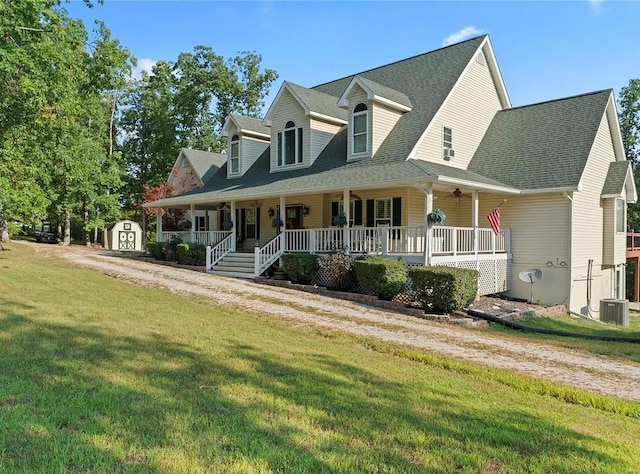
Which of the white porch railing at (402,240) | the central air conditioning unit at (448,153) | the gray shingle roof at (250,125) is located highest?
the gray shingle roof at (250,125)

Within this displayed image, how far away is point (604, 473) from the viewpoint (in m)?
3.49

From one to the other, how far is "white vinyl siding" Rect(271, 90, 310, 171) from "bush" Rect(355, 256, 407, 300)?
7.88m

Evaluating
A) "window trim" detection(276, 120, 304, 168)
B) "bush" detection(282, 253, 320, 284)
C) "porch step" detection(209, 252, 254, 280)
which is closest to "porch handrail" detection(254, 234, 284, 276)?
"porch step" detection(209, 252, 254, 280)

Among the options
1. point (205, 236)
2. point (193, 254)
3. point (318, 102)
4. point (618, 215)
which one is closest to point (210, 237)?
point (205, 236)

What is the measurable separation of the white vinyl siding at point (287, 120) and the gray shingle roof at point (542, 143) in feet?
22.9

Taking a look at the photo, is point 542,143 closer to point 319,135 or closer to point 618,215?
point 618,215

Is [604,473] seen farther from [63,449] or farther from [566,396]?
[63,449]

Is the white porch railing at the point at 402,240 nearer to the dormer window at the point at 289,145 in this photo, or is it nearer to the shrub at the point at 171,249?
the dormer window at the point at 289,145

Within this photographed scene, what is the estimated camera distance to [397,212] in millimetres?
16984

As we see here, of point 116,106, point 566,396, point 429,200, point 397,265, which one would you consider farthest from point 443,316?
point 116,106

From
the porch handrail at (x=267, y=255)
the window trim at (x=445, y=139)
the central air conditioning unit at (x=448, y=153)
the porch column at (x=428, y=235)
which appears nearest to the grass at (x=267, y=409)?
the porch column at (x=428, y=235)

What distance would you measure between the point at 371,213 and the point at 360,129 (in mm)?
3307

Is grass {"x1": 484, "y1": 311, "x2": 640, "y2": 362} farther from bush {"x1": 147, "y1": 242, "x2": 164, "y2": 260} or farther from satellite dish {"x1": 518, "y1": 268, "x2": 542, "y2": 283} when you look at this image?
bush {"x1": 147, "y1": 242, "x2": 164, "y2": 260}

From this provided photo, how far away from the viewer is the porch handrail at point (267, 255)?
17.0 m
